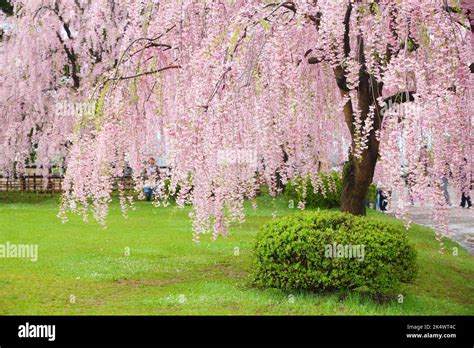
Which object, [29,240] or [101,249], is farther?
[29,240]

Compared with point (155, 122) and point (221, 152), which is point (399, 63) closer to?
point (221, 152)

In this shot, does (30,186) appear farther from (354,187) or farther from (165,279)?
(354,187)

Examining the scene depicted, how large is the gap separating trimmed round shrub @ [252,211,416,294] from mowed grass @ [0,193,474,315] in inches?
9.4

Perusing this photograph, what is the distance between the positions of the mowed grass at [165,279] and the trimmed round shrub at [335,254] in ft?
0.79

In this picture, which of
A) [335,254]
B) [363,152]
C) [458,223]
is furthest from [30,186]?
[335,254]

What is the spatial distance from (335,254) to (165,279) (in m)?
3.02

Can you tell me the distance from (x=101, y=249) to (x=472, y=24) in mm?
7802

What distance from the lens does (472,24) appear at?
732 cm

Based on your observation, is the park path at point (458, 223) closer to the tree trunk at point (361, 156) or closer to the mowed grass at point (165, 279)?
the mowed grass at point (165, 279)

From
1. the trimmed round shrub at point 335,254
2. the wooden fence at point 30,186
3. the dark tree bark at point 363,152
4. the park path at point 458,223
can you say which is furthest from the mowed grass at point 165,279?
the wooden fence at point 30,186

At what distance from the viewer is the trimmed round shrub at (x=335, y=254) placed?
24.2 feet

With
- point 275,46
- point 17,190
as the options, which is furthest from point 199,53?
point 17,190

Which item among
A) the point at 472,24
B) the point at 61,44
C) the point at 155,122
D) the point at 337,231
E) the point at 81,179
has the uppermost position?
the point at 61,44

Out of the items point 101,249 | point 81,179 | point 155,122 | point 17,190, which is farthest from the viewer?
point 17,190
